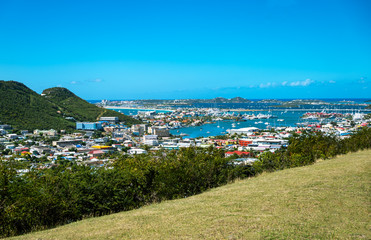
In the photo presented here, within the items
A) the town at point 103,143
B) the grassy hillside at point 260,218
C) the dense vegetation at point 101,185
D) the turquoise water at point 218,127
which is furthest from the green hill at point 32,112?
the grassy hillside at point 260,218

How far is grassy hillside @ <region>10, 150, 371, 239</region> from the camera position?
358 centimetres

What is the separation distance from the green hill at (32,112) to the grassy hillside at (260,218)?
122 ft

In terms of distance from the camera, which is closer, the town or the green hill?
the town

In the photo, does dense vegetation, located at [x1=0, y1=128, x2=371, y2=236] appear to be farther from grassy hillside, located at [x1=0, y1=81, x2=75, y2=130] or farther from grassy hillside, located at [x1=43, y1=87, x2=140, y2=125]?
grassy hillside, located at [x1=43, y1=87, x2=140, y2=125]

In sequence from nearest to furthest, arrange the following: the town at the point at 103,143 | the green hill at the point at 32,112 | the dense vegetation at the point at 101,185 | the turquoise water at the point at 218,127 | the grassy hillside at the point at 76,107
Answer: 1. the dense vegetation at the point at 101,185
2. the town at the point at 103,143
3. the green hill at the point at 32,112
4. the turquoise water at the point at 218,127
5. the grassy hillside at the point at 76,107

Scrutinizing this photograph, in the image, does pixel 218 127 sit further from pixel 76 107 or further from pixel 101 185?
pixel 101 185

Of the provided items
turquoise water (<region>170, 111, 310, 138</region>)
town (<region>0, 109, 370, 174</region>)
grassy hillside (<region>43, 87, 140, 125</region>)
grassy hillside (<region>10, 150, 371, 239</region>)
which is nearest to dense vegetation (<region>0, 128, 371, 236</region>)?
grassy hillside (<region>10, 150, 371, 239</region>)

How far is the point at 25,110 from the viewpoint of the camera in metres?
43.5

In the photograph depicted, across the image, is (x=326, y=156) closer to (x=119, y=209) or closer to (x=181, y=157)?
(x=181, y=157)

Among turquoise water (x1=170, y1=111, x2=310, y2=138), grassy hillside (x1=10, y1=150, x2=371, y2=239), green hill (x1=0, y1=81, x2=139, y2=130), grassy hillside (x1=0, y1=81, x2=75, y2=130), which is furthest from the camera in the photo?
turquoise water (x1=170, y1=111, x2=310, y2=138)

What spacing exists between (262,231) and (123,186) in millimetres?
3712

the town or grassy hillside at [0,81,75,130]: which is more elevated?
grassy hillside at [0,81,75,130]

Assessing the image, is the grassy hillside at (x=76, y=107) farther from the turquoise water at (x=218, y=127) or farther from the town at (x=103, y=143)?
the turquoise water at (x=218, y=127)

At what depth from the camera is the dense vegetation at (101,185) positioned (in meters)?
4.74
